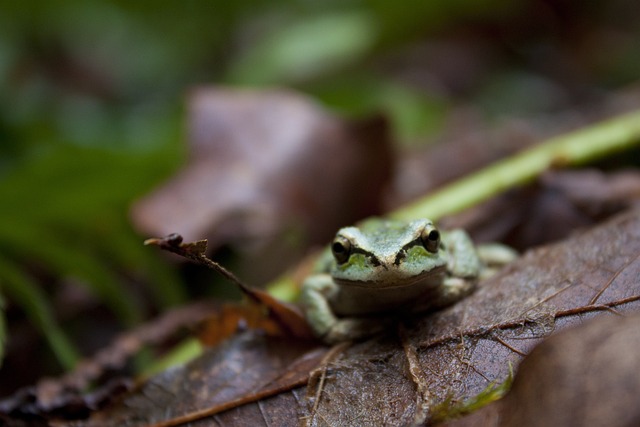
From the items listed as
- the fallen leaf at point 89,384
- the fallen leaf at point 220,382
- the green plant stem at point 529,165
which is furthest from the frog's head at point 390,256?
the green plant stem at point 529,165

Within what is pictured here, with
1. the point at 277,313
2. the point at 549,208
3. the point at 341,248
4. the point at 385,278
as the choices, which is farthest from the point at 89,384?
the point at 549,208

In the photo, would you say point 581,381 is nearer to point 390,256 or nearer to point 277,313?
point 390,256

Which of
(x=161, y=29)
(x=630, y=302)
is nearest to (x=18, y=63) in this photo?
(x=161, y=29)

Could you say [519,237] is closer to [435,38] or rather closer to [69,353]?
[69,353]

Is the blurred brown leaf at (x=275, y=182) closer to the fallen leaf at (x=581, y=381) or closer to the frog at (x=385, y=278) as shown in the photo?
the frog at (x=385, y=278)

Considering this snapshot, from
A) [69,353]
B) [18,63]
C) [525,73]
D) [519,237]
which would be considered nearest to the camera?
[69,353]

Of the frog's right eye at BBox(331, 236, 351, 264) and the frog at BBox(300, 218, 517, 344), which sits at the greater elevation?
the frog's right eye at BBox(331, 236, 351, 264)

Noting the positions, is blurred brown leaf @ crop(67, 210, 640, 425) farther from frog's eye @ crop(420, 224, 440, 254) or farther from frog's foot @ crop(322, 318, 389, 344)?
frog's eye @ crop(420, 224, 440, 254)

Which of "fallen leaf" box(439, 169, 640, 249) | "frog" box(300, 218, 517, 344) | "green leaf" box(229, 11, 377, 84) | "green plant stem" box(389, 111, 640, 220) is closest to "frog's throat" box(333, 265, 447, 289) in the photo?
"frog" box(300, 218, 517, 344)
